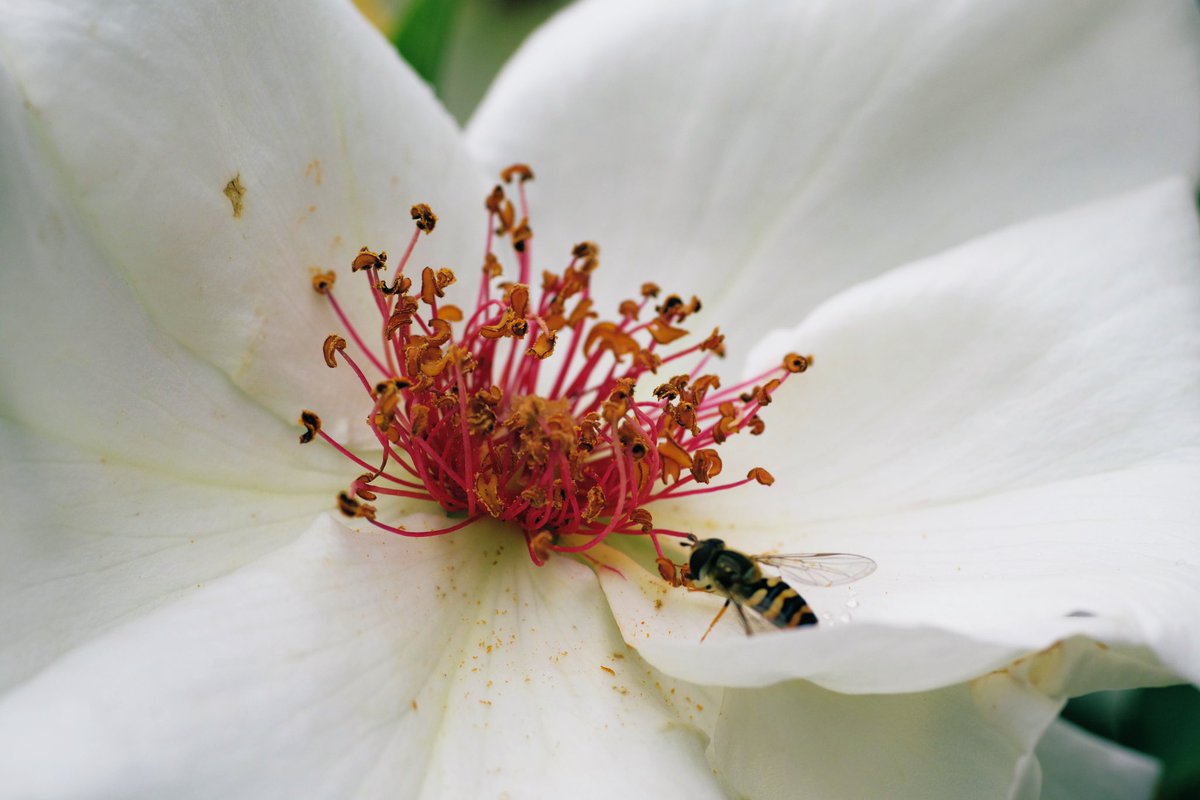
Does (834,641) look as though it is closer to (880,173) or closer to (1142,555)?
(1142,555)

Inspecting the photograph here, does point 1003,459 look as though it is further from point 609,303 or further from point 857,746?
point 609,303

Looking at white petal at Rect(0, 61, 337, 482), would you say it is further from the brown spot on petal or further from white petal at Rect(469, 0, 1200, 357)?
white petal at Rect(469, 0, 1200, 357)

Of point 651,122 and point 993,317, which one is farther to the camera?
point 651,122

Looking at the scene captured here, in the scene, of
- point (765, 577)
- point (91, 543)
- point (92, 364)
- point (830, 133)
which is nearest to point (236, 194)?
point (92, 364)

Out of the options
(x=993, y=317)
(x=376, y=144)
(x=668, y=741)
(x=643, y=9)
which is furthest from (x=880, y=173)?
(x=668, y=741)

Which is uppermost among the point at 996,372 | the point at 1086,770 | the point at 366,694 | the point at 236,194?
the point at 996,372

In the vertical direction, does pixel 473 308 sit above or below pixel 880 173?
below

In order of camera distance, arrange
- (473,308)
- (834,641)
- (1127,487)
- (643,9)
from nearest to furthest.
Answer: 1. (834,641)
2. (1127,487)
3. (473,308)
4. (643,9)
